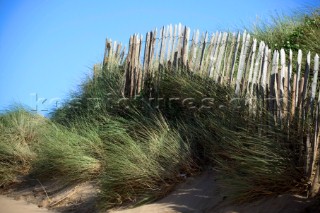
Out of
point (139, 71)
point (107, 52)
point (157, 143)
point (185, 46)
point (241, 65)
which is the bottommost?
point (157, 143)

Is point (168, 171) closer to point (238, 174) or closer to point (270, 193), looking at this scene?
point (238, 174)

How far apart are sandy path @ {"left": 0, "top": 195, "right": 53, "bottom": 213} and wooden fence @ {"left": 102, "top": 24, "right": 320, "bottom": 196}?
2.95 meters

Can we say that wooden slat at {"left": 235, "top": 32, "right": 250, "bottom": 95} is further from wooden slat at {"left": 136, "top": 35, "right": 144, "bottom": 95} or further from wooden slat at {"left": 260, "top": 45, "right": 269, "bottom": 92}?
wooden slat at {"left": 136, "top": 35, "right": 144, "bottom": 95}

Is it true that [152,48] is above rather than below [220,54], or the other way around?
above

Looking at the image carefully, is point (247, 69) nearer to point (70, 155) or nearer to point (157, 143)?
point (157, 143)

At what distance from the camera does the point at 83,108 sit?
8.54 m

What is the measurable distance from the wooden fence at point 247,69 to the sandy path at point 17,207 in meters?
2.95

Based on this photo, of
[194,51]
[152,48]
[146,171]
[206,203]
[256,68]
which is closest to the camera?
[206,203]

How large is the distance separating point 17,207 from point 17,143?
2.49 metres

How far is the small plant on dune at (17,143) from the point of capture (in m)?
8.16

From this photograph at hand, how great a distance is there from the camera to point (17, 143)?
28.3 ft

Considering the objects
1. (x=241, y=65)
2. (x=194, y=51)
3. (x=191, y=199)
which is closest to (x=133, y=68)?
(x=194, y=51)

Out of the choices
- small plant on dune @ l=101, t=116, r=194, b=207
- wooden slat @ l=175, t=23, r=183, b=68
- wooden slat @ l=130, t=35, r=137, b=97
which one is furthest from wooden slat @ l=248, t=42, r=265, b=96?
wooden slat @ l=130, t=35, r=137, b=97

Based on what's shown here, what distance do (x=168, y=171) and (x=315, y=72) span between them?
217 centimetres
